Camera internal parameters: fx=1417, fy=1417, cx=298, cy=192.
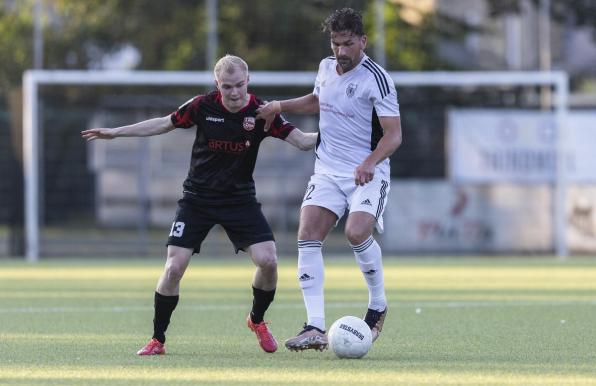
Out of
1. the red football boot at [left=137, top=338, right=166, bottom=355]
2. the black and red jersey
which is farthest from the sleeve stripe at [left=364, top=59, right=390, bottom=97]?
the red football boot at [left=137, top=338, right=166, bottom=355]

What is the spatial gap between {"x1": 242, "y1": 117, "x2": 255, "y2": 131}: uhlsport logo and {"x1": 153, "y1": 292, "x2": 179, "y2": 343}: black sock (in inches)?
40.9

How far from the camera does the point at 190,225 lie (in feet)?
26.4

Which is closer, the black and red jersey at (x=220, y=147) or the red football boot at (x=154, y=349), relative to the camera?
the red football boot at (x=154, y=349)

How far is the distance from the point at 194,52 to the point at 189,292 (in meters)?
11.4

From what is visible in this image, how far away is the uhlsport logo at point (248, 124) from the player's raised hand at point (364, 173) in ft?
2.20

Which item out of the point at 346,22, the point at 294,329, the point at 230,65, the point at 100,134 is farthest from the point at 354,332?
the point at 294,329

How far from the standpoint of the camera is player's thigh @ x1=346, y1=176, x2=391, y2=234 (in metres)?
8.07

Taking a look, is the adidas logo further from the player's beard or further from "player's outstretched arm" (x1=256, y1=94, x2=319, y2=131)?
the player's beard

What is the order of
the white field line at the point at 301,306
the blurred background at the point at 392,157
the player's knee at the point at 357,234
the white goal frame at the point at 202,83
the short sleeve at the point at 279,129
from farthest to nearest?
the blurred background at the point at 392,157
the white goal frame at the point at 202,83
the white field line at the point at 301,306
the short sleeve at the point at 279,129
the player's knee at the point at 357,234

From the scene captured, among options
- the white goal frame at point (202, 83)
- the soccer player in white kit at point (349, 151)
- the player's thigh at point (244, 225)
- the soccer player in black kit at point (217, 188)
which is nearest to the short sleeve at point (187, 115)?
the soccer player in black kit at point (217, 188)

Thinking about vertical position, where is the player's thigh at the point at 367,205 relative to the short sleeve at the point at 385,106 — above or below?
below

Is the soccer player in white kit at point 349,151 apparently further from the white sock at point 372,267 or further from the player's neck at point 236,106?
the player's neck at point 236,106

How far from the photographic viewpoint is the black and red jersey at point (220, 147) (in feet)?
26.4

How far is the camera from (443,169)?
69.4 ft
